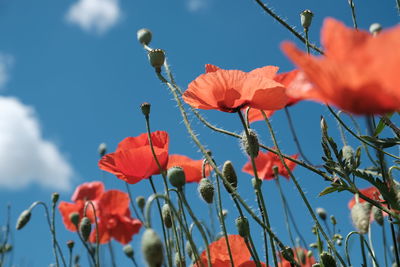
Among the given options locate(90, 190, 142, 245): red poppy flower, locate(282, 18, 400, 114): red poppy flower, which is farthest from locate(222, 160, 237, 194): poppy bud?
locate(90, 190, 142, 245): red poppy flower

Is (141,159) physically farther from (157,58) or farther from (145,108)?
(157,58)

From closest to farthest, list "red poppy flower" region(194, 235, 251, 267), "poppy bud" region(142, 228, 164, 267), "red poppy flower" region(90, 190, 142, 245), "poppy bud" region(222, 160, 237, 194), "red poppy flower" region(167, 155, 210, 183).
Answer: "poppy bud" region(142, 228, 164, 267), "poppy bud" region(222, 160, 237, 194), "red poppy flower" region(194, 235, 251, 267), "red poppy flower" region(167, 155, 210, 183), "red poppy flower" region(90, 190, 142, 245)

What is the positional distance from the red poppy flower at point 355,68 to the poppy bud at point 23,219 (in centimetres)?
191

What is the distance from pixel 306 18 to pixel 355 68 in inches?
39.4

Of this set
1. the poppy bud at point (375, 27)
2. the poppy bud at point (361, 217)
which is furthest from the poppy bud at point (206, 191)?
the poppy bud at point (375, 27)

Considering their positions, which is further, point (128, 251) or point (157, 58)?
point (128, 251)

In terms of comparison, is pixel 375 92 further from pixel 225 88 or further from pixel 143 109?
pixel 143 109

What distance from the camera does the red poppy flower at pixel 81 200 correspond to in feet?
11.4

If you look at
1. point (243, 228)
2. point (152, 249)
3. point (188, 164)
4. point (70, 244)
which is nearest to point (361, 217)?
point (243, 228)

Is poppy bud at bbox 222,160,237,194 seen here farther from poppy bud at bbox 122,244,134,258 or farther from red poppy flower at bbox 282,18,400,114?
poppy bud at bbox 122,244,134,258

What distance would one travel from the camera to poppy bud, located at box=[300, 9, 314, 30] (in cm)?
162

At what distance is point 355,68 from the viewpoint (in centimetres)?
68

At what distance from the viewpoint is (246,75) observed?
133 centimetres

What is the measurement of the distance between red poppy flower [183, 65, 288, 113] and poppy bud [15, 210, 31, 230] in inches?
51.7
